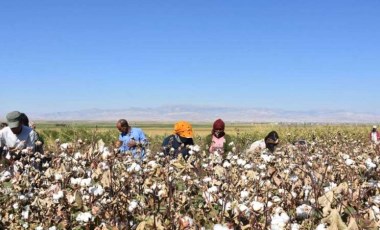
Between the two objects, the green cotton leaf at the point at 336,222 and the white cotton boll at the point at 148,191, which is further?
the white cotton boll at the point at 148,191

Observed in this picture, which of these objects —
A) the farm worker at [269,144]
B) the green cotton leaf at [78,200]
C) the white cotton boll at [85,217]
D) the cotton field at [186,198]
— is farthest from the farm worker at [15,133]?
the white cotton boll at [85,217]

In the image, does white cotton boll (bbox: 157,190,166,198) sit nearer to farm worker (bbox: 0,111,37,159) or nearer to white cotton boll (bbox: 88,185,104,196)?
white cotton boll (bbox: 88,185,104,196)

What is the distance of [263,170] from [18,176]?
1.95 meters

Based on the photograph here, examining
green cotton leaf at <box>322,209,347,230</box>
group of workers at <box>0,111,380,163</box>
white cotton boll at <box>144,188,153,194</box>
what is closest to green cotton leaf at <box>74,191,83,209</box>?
white cotton boll at <box>144,188,153,194</box>

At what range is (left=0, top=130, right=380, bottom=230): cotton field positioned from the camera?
2889mm

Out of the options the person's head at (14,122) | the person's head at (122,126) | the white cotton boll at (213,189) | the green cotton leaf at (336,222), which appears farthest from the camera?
the person's head at (122,126)

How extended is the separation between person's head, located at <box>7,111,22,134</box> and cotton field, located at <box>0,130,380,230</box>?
2617 mm

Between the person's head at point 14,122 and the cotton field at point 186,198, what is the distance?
8.58 ft

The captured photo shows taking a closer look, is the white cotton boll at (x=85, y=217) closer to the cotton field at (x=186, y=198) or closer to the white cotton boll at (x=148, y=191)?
the cotton field at (x=186, y=198)

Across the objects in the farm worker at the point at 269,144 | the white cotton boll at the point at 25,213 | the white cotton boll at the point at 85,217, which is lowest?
the white cotton boll at the point at 25,213

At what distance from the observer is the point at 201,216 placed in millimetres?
3422

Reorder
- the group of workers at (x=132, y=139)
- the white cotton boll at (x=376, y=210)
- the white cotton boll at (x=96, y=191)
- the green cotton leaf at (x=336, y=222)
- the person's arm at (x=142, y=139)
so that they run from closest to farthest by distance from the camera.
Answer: the green cotton leaf at (x=336, y=222) → the white cotton boll at (x=376, y=210) → the white cotton boll at (x=96, y=191) → the person's arm at (x=142, y=139) → the group of workers at (x=132, y=139)

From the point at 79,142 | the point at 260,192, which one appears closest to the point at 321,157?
the point at 260,192

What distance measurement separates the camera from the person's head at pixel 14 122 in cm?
693
